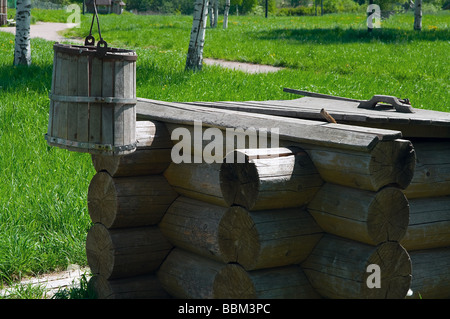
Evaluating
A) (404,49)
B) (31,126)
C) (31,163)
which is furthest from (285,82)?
(404,49)

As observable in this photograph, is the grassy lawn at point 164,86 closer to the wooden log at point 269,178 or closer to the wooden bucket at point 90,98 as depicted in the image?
the wooden bucket at point 90,98

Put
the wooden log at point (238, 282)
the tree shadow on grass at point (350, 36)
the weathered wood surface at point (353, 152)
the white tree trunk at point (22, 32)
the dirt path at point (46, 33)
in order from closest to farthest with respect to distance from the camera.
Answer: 1. the weathered wood surface at point (353, 152)
2. the wooden log at point (238, 282)
3. the white tree trunk at point (22, 32)
4. the tree shadow on grass at point (350, 36)
5. the dirt path at point (46, 33)

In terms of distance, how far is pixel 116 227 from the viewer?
3809 mm

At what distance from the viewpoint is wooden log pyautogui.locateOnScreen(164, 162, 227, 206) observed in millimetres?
3588

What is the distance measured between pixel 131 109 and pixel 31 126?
14.9 feet

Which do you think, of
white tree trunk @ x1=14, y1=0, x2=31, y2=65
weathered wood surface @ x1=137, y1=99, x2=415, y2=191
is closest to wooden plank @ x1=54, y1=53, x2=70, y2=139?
weathered wood surface @ x1=137, y1=99, x2=415, y2=191

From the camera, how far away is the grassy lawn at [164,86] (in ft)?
15.2

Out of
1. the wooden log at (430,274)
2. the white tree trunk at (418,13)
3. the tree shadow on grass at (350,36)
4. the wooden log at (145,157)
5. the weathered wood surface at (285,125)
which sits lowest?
the wooden log at (430,274)

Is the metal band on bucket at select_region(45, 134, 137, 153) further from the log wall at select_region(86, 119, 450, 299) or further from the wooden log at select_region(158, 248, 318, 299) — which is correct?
the wooden log at select_region(158, 248, 318, 299)

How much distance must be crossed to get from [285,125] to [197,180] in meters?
0.71

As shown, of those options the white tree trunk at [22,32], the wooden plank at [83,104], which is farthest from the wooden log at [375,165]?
the white tree trunk at [22,32]

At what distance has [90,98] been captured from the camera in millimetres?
3064

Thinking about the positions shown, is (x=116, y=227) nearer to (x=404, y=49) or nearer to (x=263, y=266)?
(x=263, y=266)

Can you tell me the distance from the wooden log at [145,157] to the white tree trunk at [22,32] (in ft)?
29.6
